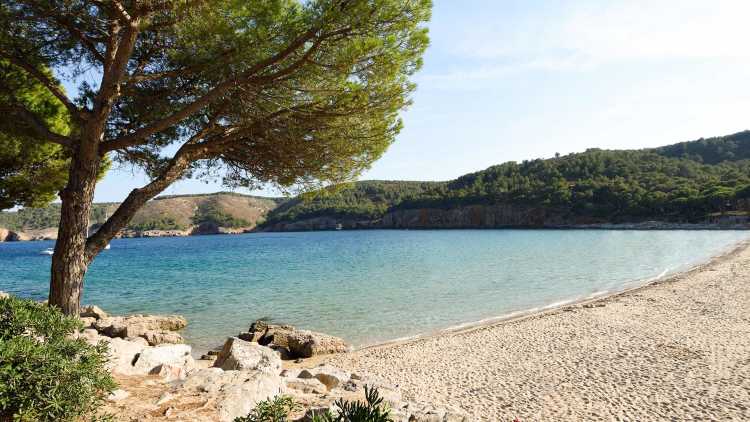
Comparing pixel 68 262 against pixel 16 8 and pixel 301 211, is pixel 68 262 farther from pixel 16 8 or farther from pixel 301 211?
pixel 301 211

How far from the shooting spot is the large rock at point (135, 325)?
11508mm

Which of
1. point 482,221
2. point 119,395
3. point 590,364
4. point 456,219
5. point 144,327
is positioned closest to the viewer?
point 119,395

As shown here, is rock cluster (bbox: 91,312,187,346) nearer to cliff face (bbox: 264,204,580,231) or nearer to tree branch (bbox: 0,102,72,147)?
tree branch (bbox: 0,102,72,147)

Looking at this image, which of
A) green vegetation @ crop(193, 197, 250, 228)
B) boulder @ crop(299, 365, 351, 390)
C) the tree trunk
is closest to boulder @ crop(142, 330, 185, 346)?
the tree trunk

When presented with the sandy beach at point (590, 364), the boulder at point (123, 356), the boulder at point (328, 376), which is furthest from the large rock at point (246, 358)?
the sandy beach at point (590, 364)

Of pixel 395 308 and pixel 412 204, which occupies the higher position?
pixel 412 204

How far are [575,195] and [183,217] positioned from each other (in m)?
112

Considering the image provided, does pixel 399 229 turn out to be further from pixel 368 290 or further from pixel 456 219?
pixel 368 290

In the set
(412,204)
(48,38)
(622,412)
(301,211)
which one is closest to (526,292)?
(622,412)

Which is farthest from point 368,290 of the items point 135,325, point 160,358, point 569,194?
point 569,194

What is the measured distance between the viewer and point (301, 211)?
459 ft

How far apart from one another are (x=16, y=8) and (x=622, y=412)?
34.5 ft

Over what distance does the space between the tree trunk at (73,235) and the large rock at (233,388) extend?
263 cm

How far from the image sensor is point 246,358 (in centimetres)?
698
